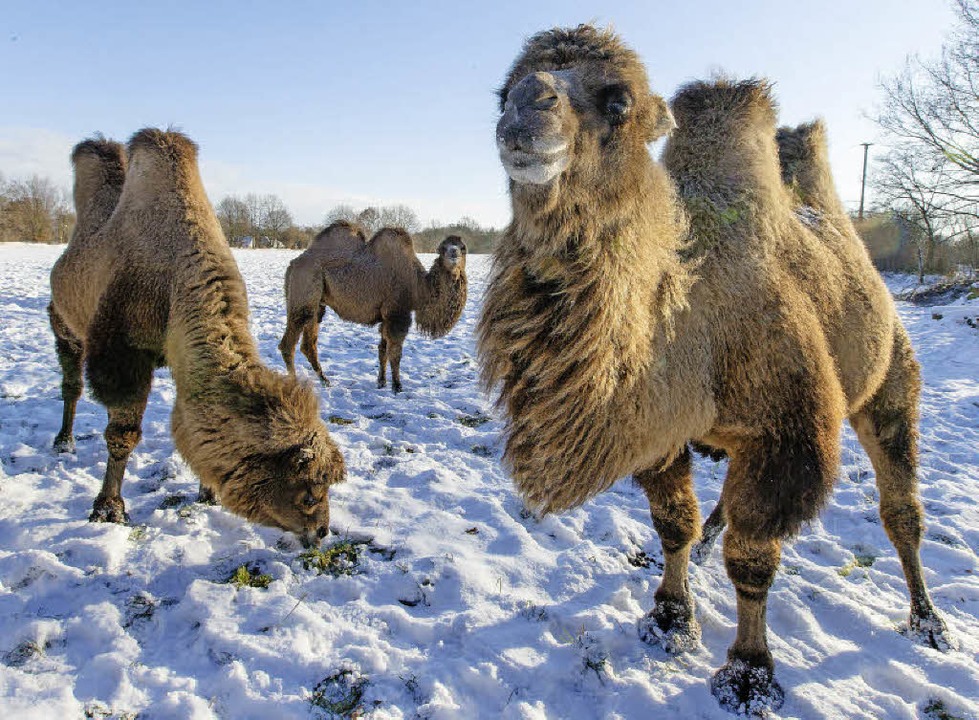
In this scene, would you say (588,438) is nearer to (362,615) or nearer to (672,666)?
(672,666)

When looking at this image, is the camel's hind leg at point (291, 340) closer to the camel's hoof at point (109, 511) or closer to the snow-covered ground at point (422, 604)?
the snow-covered ground at point (422, 604)

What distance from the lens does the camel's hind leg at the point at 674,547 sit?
286cm

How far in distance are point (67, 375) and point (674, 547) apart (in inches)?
203

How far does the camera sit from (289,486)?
3.21 meters

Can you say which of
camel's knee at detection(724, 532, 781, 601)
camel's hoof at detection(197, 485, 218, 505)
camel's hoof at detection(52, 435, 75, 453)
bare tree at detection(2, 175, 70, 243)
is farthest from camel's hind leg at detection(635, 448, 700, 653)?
bare tree at detection(2, 175, 70, 243)

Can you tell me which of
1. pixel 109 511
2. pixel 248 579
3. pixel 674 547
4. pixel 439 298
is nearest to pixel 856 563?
pixel 674 547

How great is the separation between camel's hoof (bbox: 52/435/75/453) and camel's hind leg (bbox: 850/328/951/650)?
5723mm

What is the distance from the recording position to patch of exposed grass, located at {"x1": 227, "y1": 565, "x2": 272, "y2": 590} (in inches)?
124

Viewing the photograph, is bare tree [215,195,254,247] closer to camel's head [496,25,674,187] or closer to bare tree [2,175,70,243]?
bare tree [2,175,70,243]

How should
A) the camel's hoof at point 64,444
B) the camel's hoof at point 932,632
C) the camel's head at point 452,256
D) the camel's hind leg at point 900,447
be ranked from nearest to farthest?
1. the camel's hoof at point 932,632
2. the camel's hind leg at point 900,447
3. the camel's hoof at point 64,444
4. the camel's head at point 452,256

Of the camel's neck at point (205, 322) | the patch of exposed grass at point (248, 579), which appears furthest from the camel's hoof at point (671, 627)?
the camel's neck at point (205, 322)

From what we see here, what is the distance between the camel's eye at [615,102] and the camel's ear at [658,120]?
0.68 ft

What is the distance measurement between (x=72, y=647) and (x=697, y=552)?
11.1 ft

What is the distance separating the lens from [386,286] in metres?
8.81
